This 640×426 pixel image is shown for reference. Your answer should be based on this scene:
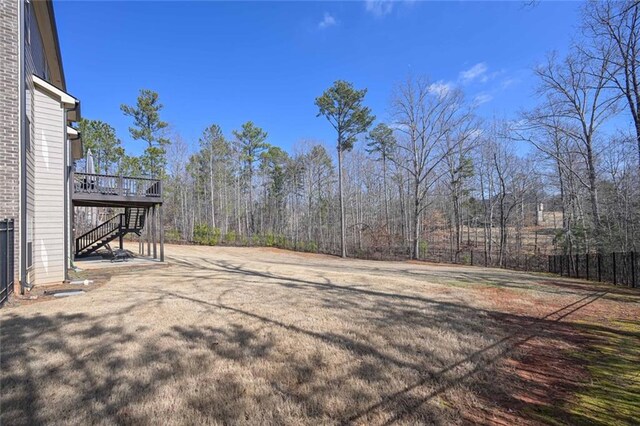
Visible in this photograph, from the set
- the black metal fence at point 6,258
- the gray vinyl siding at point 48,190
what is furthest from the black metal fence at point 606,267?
the gray vinyl siding at point 48,190

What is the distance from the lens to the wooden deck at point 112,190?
1188 centimetres

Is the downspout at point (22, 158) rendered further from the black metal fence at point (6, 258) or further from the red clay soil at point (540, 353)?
the red clay soil at point (540, 353)

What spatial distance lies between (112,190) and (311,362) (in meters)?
12.2

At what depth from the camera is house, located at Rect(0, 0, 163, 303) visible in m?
6.86

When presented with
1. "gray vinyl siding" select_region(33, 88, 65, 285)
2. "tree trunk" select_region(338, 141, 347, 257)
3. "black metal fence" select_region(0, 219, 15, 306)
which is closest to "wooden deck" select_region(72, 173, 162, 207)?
"gray vinyl siding" select_region(33, 88, 65, 285)

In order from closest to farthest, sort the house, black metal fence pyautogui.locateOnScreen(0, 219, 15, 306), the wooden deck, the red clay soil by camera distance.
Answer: the red clay soil
black metal fence pyautogui.locateOnScreen(0, 219, 15, 306)
the house
the wooden deck

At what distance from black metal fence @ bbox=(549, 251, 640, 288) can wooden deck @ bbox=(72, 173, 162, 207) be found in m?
17.0

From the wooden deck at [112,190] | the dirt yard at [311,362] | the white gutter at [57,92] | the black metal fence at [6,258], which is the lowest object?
the dirt yard at [311,362]

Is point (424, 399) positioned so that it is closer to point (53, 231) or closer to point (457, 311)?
point (457, 311)

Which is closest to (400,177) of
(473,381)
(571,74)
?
(571,74)

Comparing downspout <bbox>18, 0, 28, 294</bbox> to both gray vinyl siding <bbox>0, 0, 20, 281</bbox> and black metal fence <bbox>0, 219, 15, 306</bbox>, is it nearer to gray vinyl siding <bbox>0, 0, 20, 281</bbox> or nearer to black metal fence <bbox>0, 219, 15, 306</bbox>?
gray vinyl siding <bbox>0, 0, 20, 281</bbox>

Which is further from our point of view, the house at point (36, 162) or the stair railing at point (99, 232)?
the stair railing at point (99, 232)

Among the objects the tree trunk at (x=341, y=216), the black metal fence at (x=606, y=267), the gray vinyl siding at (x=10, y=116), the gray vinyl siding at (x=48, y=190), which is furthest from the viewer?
the tree trunk at (x=341, y=216)

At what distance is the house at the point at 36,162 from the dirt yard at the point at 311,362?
2.38 m
